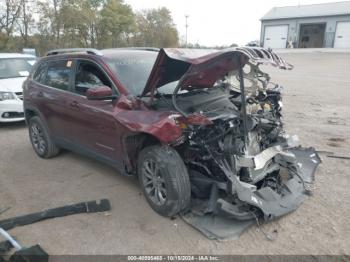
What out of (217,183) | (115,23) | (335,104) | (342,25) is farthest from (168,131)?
(342,25)

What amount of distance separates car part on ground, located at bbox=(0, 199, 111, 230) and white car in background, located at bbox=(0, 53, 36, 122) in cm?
451

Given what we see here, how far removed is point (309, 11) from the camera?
132 ft

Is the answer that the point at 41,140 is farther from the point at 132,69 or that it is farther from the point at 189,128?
the point at 189,128

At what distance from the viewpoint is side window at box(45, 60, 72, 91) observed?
460 cm

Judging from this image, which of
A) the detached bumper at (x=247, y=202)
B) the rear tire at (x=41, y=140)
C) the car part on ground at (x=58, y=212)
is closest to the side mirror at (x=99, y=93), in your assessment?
the car part on ground at (x=58, y=212)

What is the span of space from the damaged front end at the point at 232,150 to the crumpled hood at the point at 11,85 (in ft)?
17.0

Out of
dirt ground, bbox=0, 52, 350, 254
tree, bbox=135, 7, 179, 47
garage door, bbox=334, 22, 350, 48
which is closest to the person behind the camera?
dirt ground, bbox=0, 52, 350, 254

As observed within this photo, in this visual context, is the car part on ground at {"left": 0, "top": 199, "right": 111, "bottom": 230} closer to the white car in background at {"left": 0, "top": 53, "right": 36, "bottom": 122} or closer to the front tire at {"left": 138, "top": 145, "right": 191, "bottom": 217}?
the front tire at {"left": 138, "top": 145, "right": 191, "bottom": 217}

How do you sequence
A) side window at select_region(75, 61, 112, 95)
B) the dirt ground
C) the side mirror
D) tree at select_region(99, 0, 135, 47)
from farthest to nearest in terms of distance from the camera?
tree at select_region(99, 0, 135, 47)
side window at select_region(75, 61, 112, 95)
the side mirror
the dirt ground

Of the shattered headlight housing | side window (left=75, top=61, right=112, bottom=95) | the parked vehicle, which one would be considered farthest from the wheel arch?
the shattered headlight housing

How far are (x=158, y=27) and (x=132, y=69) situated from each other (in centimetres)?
4148

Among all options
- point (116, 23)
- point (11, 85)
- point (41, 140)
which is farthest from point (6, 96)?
point (116, 23)

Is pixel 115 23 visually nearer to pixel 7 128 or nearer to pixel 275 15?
pixel 275 15

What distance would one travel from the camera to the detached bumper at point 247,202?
3.15 m
